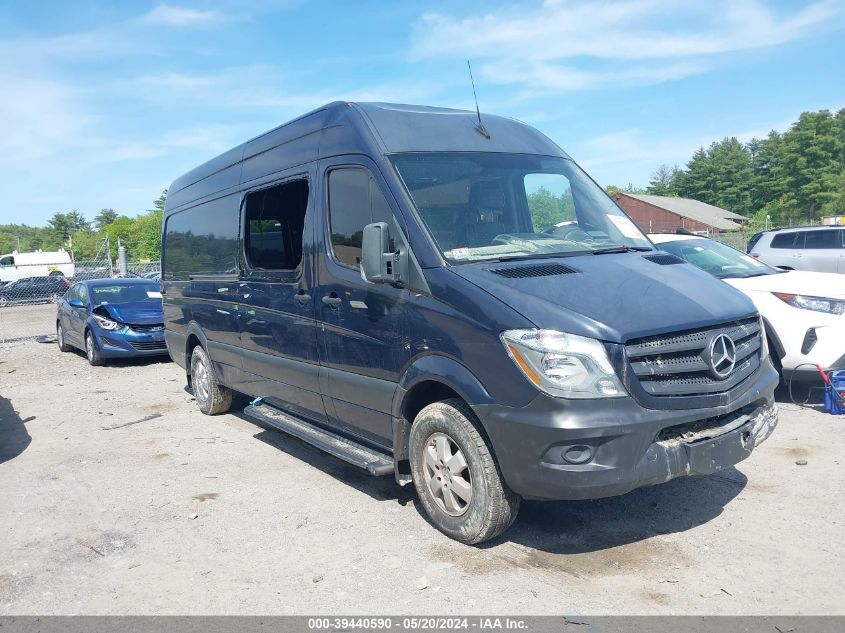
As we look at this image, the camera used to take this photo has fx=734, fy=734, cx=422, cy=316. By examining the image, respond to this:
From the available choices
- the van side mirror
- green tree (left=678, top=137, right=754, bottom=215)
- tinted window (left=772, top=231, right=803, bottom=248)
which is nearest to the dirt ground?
the van side mirror

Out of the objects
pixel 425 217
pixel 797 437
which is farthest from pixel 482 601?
pixel 797 437

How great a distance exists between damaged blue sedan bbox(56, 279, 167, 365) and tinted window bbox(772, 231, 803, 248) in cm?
1415

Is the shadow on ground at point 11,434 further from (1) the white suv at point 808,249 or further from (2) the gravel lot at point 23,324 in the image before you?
(1) the white suv at point 808,249

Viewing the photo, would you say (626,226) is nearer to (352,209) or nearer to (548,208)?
(548,208)

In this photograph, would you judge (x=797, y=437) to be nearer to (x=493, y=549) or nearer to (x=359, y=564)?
(x=493, y=549)

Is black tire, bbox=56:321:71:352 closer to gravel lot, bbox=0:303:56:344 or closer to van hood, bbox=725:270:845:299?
gravel lot, bbox=0:303:56:344

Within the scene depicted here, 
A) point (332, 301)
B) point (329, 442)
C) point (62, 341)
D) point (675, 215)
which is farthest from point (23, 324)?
point (675, 215)

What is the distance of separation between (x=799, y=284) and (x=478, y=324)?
485 centimetres

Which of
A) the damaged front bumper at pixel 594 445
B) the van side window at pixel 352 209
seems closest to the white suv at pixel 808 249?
the van side window at pixel 352 209

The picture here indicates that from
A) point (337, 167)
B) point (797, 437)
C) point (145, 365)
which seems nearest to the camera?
point (337, 167)

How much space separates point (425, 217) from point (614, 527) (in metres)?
2.24

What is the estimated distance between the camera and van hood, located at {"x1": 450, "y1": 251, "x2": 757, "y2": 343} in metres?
3.77

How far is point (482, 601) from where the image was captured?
3658 mm

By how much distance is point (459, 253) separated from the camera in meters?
4.43
